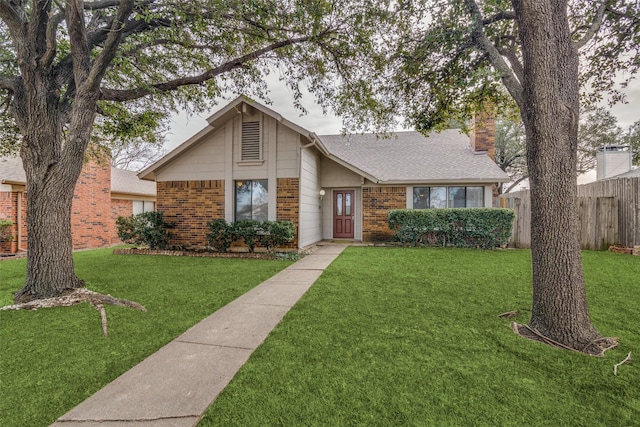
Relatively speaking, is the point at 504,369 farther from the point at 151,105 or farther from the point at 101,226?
the point at 101,226

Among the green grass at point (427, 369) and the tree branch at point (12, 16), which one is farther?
the tree branch at point (12, 16)

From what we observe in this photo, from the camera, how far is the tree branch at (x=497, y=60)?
346 centimetres

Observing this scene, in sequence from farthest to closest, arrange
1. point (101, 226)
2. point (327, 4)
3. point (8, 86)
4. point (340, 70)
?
1. point (101, 226)
2. point (340, 70)
3. point (327, 4)
4. point (8, 86)

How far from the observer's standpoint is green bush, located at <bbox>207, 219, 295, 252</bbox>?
881cm

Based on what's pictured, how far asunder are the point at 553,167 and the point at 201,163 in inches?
389

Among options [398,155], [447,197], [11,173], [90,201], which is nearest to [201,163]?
[90,201]

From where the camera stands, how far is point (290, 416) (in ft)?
6.39

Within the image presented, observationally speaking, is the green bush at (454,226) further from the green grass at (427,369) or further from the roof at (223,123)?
the green grass at (427,369)

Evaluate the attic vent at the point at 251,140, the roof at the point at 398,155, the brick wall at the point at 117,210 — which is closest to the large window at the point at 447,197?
the roof at the point at 398,155

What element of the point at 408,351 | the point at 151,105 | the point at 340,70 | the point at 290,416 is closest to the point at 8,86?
the point at 151,105

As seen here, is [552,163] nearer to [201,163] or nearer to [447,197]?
[447,197]

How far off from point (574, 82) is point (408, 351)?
3.55 metres

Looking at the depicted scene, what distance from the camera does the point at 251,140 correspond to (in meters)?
9.79

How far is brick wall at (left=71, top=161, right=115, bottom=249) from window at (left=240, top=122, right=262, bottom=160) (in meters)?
6.97
